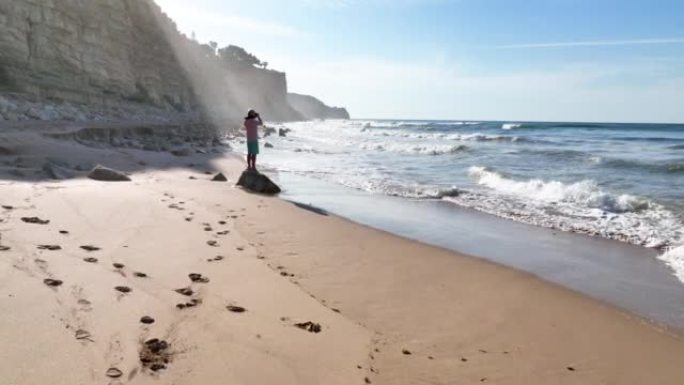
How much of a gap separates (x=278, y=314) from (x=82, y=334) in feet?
4.30

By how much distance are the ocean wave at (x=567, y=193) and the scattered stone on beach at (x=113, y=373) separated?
9230mm

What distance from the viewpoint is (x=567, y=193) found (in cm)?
1098

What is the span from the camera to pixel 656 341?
3.68 meters

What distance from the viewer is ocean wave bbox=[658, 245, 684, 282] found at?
5.62 m

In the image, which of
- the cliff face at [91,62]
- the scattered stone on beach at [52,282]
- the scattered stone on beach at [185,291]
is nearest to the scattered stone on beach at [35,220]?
the scattered stone on beach at [52,282]

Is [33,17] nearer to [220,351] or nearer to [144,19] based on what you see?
[144,19]

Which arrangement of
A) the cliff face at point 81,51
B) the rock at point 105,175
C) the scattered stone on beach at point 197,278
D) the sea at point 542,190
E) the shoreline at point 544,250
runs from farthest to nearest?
1. the cliff face at point 81,51
2. the rock at point 105,175
3. the sea at point 542,190
4. the shoreline at point 544,250
5. the scattered stone on beach at point 197,278

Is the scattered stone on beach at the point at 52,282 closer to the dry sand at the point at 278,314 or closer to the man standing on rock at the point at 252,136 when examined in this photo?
the dry sand at the point at 278,314

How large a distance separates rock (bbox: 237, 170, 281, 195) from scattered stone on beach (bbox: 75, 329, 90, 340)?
7.63 meters

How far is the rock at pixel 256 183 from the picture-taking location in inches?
413

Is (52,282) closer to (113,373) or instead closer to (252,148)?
(113,373)

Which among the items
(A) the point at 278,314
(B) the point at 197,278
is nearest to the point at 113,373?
(A) the point at 278,314

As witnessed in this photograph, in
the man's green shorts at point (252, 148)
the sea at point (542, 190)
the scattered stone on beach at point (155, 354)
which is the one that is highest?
the man's green shorts at point (252, 148)

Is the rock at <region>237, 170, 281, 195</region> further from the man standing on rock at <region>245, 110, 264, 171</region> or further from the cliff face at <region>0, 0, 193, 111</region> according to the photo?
the cliff face at <region>0, 0, 193, 111</region>
